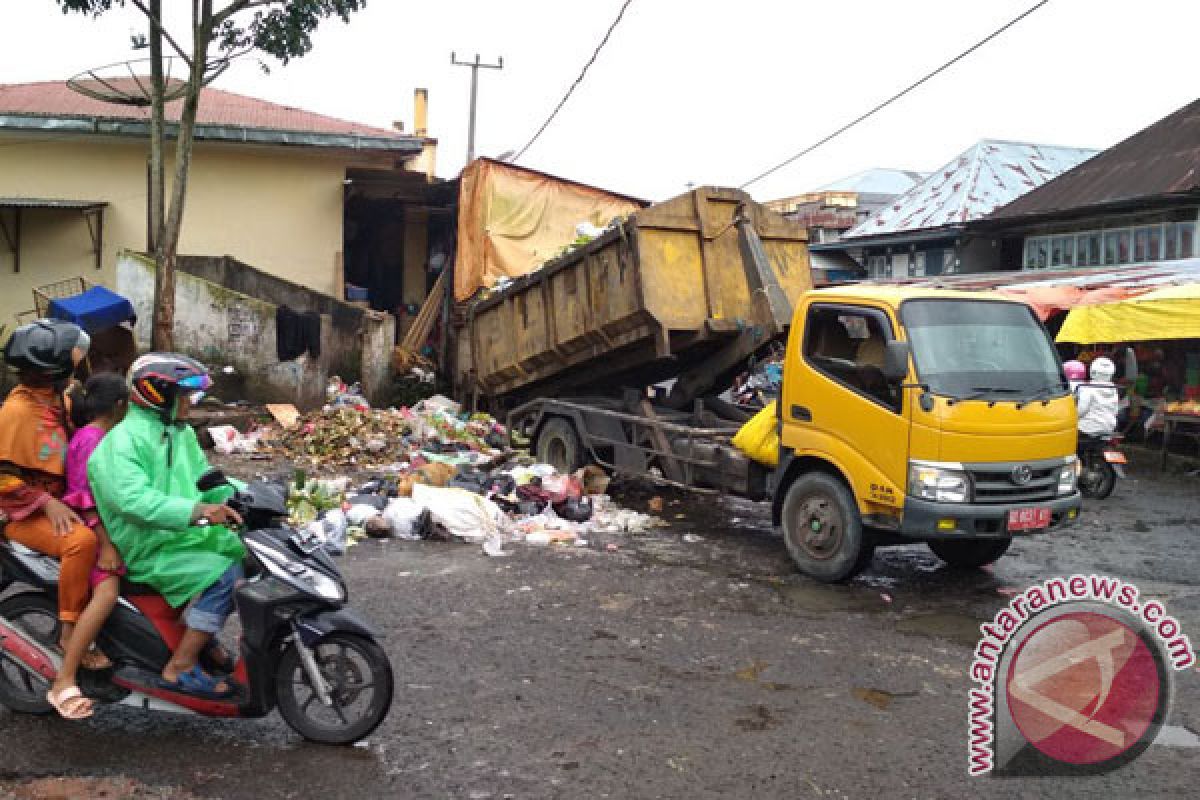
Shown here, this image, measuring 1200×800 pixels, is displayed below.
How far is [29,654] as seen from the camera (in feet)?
13.0

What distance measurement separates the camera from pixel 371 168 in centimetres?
1677

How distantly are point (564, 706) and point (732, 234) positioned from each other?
559cm

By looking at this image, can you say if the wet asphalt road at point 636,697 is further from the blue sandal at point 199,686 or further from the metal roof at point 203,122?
the metal roof at point 203,122

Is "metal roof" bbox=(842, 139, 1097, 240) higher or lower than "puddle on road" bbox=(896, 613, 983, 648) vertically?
higher

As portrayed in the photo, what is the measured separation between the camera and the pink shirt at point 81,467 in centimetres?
407

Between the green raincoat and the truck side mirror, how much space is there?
4139 millimetres

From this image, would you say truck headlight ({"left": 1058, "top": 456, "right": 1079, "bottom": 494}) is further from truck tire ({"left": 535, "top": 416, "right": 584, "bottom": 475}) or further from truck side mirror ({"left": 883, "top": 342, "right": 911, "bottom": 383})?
truck tire ({"left": 535, "top": 416, "right": 584, "bottom": 475})

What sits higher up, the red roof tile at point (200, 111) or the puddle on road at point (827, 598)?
the red roof tile at point (200, 111)

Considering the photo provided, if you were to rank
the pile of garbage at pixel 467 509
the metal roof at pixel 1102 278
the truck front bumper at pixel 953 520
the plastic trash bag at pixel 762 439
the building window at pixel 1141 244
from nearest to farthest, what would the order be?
1. the truck front bumper at pixel 953 520
2. the plastic trash bag at pixel 762 439
3. the pile of garbage at pixel 467 509
4. the metal roof at pixel 1102 278
5. the building window at pixel 1141 244

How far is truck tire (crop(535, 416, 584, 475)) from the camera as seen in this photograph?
9.88 meters

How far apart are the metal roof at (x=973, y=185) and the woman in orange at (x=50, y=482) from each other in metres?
21.2

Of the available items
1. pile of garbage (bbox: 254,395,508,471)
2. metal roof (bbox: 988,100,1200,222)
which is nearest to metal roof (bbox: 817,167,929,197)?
metal roof (bbox: 988,100,1200,222)

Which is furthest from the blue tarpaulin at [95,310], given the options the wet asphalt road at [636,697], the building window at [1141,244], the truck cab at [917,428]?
the building window at [1141,244]

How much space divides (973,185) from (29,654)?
24136mm
